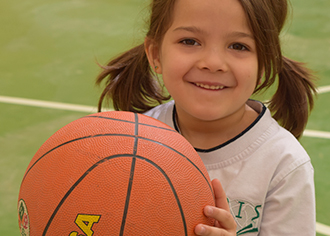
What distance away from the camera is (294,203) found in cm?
175

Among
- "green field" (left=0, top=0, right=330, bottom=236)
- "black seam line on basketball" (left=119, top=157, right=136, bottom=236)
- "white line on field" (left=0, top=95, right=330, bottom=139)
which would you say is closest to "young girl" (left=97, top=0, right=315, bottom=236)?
"black seam line on basketball" (left=119, top=157, right=136, bottom=236)

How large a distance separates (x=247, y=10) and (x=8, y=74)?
326 centimetres

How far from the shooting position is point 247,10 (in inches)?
67.2

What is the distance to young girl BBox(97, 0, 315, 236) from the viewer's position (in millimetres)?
1729

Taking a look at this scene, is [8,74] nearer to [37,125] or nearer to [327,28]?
[37,125]

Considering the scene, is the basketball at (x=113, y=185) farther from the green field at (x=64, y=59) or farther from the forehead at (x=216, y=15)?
the green field at (x=64, y=59)

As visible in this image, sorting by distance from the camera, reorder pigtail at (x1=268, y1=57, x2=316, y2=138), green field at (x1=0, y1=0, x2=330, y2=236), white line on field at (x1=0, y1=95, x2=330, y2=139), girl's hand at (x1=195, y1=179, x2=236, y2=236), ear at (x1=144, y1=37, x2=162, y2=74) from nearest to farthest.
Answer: girl's hand at (x1=195, y1=179, x2=236, y2=236), ear at (x1=144, y1=37, x2=162, y2=74), pigtail at (x1=268, y1=57, x2=316, y2=138), green field at (x1=0, y1=0, x2=330, y2=236), white line on field at (x1=0, y1=95, x2=330, y2=139)

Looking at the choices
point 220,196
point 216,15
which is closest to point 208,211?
point 220,196

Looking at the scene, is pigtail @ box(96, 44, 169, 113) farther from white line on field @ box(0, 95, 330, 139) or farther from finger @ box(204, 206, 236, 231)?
white line on field @ box(0, 95, 330, 139)

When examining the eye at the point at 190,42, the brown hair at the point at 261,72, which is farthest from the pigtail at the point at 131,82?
the eye at the point at 190,42

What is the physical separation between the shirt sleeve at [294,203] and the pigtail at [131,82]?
34.0 inches

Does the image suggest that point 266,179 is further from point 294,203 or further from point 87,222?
point 87,222

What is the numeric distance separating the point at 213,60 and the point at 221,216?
1.91ft

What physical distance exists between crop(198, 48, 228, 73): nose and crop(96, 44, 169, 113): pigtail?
606 mm
